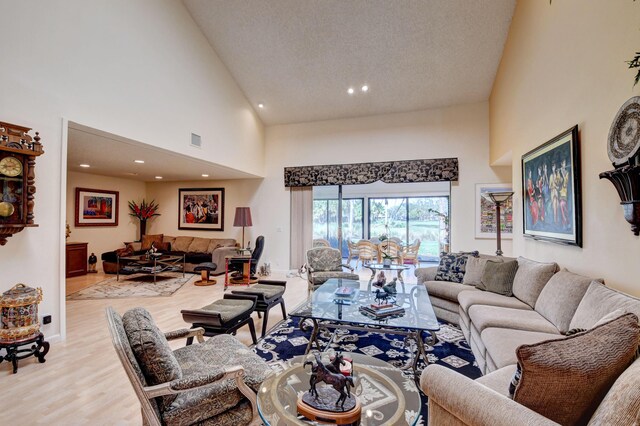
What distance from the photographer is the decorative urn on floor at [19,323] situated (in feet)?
8.34

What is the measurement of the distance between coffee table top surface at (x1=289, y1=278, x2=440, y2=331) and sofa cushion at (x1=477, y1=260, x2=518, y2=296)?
75cm

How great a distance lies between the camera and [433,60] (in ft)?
16.6

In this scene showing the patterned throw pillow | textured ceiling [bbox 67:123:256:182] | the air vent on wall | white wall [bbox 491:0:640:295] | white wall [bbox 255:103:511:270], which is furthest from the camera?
white wall [bbox 255:103:511:270]

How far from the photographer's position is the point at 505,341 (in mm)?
2096

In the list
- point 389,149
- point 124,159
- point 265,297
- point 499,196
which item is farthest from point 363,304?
point 124,159

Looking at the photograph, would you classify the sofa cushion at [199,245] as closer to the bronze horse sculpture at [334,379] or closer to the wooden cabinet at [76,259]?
the wooden cabinet at [76,259]

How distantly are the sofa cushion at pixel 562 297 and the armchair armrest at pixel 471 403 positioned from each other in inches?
61.7

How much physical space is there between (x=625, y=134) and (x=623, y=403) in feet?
6.40

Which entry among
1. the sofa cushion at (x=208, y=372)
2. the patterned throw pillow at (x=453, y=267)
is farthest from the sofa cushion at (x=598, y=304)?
the sofa cushion at (x=208, y=372)

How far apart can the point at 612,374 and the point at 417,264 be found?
6885 millimetres

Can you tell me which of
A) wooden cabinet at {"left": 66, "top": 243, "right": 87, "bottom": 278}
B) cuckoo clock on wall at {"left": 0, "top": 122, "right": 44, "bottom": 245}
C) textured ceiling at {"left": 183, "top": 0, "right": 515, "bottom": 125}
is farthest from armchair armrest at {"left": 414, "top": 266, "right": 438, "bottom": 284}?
wooden cabinet at {"left": 66, "top": 243, "right": 87, "bottom": 278}

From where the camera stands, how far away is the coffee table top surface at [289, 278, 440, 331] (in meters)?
2.55

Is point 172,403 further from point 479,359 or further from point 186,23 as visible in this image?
point 186,23

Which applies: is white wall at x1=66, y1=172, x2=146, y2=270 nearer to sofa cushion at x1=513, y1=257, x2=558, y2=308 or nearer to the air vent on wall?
the air vent on wall
